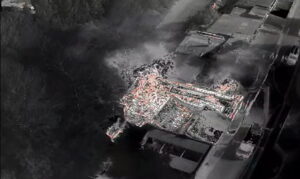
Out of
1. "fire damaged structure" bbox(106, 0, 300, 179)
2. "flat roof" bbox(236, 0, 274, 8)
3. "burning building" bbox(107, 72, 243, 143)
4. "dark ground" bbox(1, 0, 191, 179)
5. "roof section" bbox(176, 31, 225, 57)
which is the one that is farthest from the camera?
"flat roof" bbox(236, 0, 274, 8)

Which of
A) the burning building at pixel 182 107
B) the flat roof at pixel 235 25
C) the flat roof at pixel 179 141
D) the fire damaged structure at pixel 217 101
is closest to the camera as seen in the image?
the fire damaged structure at pixel 217 101

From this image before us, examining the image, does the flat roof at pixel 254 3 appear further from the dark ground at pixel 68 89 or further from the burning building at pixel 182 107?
the burning building at pixel 182 107

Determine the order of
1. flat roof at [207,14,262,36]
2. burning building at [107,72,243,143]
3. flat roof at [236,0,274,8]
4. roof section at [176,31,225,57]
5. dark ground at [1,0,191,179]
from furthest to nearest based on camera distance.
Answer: flat roof at [236,0,274,8]
flat roof at [207,14,262,36]
roof section at [176,31,225,57]
dark ground at [1,0,191,179]
burning building at [107,72,243,143]

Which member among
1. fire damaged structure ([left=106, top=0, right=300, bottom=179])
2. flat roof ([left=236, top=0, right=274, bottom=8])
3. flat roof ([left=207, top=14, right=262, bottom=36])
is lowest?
fire damaged structure ([left=106, top=0, right=300, bottom=179])

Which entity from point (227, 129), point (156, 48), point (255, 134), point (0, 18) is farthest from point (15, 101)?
point (255, 134)

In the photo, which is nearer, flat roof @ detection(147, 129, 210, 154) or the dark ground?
flat roof @ detection(147, 129, 210, 154)

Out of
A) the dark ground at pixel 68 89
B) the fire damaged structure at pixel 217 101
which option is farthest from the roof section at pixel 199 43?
the dark ground at pixel 68 89

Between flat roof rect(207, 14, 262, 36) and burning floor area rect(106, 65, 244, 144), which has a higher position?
flat roof rect(207, 14, 262, 36)

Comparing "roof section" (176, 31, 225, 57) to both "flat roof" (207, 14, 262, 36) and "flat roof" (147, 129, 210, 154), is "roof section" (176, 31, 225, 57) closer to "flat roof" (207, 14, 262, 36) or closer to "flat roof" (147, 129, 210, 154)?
"flat roof" (207, 14, 262, 36)

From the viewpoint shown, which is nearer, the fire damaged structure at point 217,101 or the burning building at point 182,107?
the fire damaged structure at point 217,101

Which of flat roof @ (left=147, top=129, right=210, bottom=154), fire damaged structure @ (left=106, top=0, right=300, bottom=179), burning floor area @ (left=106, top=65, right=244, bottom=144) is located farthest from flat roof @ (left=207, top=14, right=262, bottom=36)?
flat roof @ (left=147, top=129, right=210, bottom=154)

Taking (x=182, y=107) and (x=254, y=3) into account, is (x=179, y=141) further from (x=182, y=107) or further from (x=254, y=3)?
(x=254, y=3)

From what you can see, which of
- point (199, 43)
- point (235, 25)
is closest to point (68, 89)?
point (199, 43)
